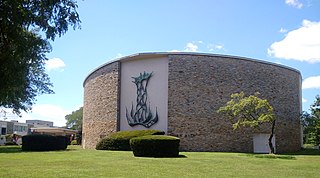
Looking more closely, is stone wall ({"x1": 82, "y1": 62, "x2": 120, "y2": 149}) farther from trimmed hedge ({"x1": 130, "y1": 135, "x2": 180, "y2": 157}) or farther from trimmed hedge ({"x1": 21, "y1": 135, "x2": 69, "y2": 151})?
trimmed hedge ({"x1": 130, "y1": 135, "x2": 180, "y2": 157})

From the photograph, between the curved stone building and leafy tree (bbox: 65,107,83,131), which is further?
leafy tree (bbox: 65,107,83,131)

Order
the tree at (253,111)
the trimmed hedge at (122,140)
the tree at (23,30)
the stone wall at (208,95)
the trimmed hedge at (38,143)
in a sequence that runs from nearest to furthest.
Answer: the tree at (23,30)
the tree at (253,111)
the trimmed hedge at (122,140)
the stone wall at (208,95)
the trimmed hedge at (38,143)

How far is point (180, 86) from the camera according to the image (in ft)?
92.5

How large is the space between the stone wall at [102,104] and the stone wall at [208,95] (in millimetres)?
5547

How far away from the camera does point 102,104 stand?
107 feet

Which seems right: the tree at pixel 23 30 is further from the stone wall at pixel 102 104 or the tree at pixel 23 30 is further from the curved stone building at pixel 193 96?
the stone wall at pixel 102 104

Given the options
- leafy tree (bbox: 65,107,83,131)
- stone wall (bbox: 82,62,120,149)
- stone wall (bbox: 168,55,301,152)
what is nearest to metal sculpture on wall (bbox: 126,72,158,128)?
stone wall (bbox: 82,62,120,149)

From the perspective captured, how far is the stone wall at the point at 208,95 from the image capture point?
91.4 feet

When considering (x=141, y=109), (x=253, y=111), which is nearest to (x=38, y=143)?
(x=141, y=109)

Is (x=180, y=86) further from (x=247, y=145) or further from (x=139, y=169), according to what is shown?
(x=139, y=169)

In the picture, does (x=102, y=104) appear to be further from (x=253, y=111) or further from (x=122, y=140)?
(x=253, y=111)

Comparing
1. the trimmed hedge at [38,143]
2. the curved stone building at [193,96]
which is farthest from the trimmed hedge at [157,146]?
the trimmed hedge at [38,143]

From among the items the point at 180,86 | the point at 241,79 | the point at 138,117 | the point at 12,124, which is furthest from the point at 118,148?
the point at 12,124

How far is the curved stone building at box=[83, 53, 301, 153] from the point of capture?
2800 centimetres
